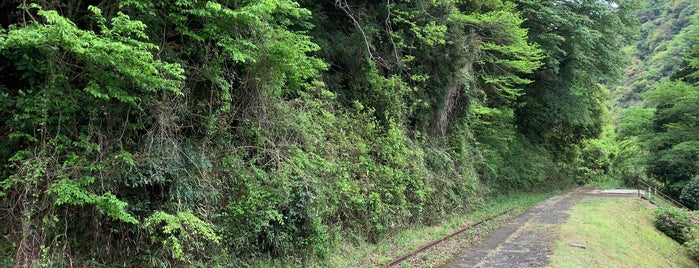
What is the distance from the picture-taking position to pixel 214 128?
23.4 feet

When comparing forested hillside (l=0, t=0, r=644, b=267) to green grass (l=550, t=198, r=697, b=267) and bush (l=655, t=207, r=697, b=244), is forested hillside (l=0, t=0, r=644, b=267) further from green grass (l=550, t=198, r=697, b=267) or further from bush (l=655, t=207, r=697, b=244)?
bush (l=655, t=207, r=697, b=244)

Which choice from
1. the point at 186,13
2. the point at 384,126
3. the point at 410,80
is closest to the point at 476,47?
the point at 410,80

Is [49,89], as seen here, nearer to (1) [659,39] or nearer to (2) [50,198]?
(2) [50,198]

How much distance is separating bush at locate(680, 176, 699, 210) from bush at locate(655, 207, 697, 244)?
28.4 feet

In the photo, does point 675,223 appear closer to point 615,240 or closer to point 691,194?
point 615,240

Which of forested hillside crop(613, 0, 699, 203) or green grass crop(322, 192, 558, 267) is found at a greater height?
forested hillside crop(613, 0, 699, 203)

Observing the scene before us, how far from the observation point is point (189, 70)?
6.82 m

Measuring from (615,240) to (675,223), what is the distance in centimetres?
779

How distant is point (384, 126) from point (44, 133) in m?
8.76

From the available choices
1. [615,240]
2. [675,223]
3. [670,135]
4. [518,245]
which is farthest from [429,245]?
[670,135]

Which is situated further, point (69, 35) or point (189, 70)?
point (189, 70)

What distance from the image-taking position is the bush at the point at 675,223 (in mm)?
17672

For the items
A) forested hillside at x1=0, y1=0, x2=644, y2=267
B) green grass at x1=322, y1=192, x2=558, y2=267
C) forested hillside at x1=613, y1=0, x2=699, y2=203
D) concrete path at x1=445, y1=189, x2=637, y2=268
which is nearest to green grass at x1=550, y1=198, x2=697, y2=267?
concrete path at x1=445, y1=189, x2=637, y2=268

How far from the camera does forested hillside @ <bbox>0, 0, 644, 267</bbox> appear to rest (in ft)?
16.4
